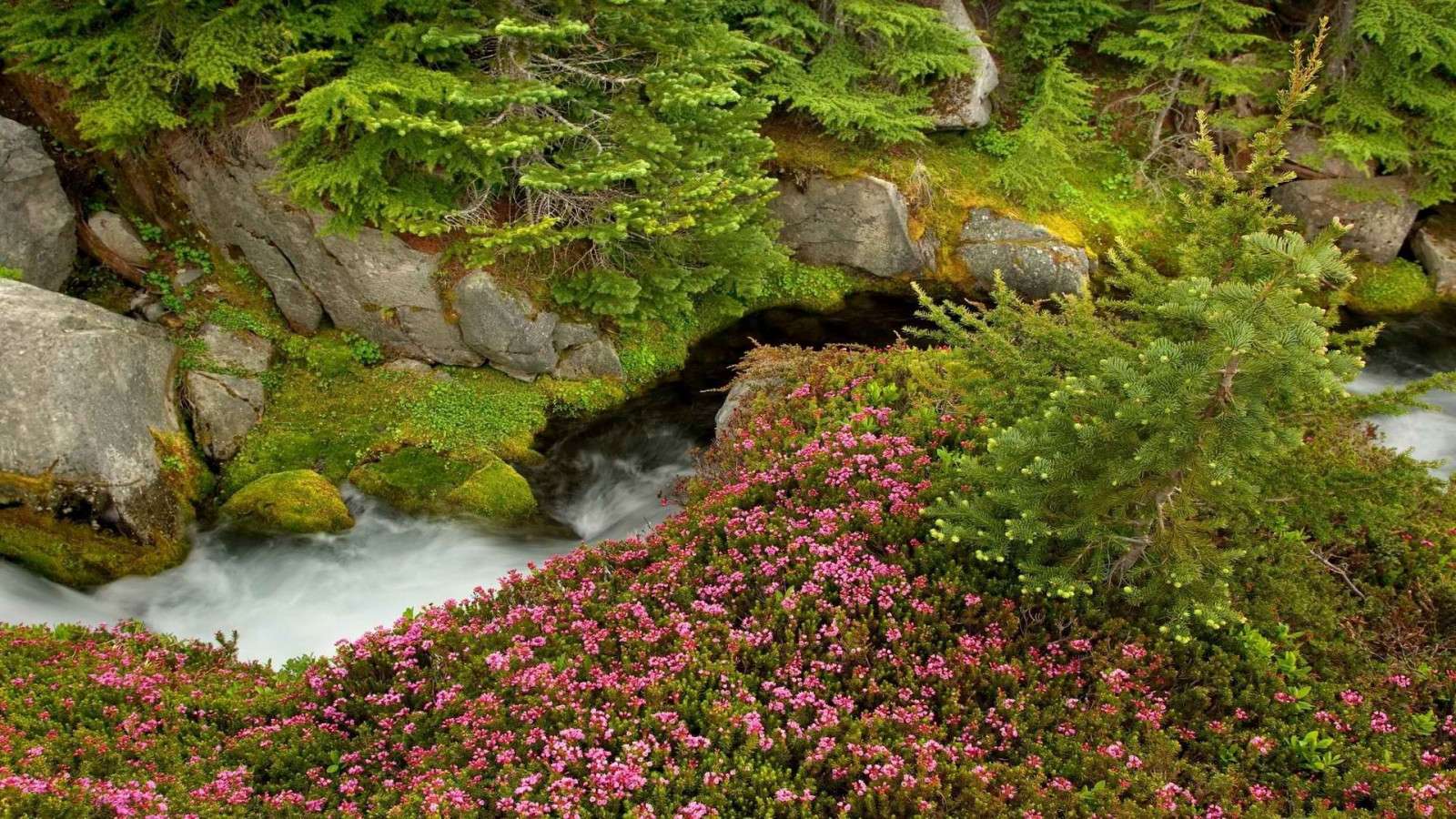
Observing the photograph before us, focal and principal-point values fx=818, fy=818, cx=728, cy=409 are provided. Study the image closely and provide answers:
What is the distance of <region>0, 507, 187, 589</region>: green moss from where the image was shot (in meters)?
9.54

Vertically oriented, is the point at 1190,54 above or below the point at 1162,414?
above

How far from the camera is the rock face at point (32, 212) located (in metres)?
11.5

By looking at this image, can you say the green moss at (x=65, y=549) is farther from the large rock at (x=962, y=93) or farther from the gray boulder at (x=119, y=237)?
the large rock at (x=962, y=93)

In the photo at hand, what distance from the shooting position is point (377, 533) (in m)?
11.0

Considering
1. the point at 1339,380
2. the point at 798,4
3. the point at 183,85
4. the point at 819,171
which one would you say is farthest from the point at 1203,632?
the point at 183,85

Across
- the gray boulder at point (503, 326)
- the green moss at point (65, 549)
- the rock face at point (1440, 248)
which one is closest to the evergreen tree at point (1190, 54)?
the rock face at point (1440, 248)

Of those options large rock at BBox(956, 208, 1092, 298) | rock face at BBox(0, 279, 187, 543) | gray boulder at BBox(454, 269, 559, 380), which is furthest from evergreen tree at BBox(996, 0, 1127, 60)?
rock face at BBox(0, 279, 187, 543)

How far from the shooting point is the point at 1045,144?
51.9 ft

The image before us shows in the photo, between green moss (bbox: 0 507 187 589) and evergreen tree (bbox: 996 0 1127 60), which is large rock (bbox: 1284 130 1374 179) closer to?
evergreen tree (bbox: 996 0 1127 60)

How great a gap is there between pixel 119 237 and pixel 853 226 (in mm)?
12325

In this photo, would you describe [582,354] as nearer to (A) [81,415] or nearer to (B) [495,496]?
(B) [495,496]

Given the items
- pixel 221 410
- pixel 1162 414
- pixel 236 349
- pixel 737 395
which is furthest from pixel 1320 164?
pixel 221 410

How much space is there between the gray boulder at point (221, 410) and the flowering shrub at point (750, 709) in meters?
4.18

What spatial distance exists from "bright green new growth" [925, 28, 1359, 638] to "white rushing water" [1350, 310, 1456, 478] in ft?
24.3
